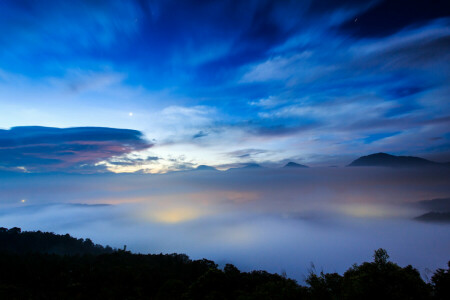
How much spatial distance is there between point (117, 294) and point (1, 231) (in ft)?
444

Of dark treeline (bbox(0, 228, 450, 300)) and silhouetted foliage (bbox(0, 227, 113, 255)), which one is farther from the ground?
dark treeline (bbox(0, 228, 450, 300))

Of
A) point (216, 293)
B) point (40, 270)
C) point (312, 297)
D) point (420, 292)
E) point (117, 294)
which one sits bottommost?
point (40, 270)

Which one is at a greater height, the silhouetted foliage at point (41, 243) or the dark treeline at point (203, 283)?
the dark treeline at point (203, 283)

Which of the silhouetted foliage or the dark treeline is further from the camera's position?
the silhouetted foliage

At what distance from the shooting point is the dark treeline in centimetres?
2119

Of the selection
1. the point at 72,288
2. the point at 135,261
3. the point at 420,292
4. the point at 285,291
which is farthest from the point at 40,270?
the point at 420,292

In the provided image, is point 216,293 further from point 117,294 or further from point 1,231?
point 1,231

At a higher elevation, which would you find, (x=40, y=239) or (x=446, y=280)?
(x=446, y=280)

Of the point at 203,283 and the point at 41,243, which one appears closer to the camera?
the point at 203,283

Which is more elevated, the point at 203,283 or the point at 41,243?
the point at 203,283

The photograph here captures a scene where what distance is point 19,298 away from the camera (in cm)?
2539

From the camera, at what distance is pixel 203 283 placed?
30.2 m

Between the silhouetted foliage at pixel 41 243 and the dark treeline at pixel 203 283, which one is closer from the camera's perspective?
the dark treeline at pixel 203 283

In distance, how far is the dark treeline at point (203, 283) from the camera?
834 inches
